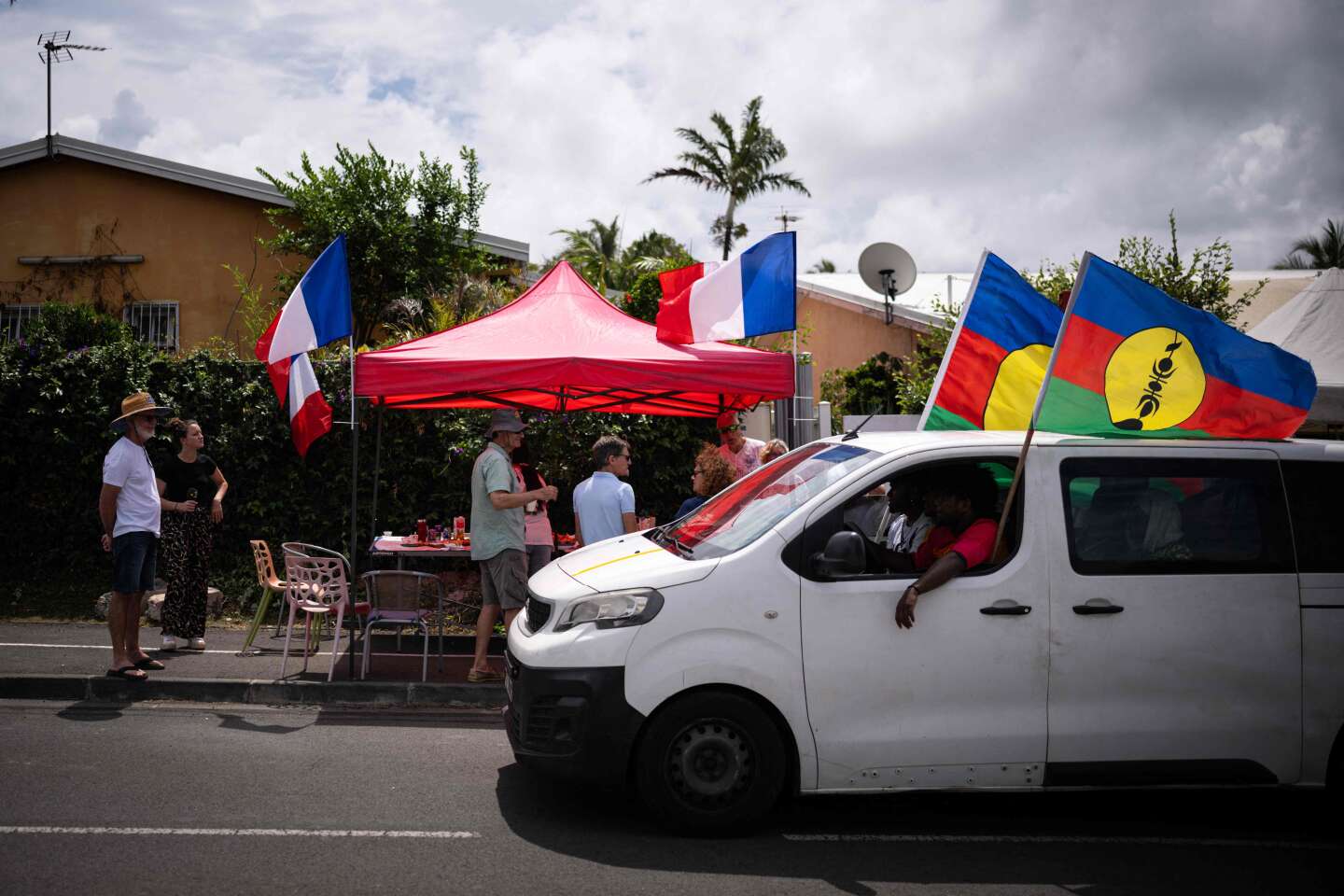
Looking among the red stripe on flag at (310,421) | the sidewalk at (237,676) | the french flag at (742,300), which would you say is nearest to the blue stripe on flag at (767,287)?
the french flag at (742,300)

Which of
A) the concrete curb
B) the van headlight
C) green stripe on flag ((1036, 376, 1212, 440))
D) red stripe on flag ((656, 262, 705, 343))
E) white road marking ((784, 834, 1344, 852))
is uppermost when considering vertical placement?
red stripe on flag ((656, 262, 705, 343))

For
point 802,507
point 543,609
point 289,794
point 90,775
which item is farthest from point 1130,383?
point 90,775

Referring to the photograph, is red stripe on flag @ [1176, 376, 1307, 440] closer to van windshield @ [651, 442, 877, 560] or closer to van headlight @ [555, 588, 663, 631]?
van windshield @ [651, 442, 877, 560]

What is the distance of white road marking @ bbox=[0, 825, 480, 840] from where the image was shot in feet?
16.6

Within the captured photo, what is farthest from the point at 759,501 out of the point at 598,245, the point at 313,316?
the point at 598,245

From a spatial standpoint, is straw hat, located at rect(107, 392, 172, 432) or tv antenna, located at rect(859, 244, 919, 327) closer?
straw hat, located at rect(107, 392, 172, 432)

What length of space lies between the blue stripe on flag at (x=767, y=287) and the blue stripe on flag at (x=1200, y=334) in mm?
3346

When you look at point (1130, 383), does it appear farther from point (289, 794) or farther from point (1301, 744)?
point (289, 794)

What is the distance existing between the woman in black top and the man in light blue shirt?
3.39 m

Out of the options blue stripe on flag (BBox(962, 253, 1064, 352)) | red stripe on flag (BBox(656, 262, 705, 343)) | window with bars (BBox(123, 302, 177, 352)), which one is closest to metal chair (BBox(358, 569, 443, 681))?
red stripe on flag (BBox(656, 262, 705, 343))

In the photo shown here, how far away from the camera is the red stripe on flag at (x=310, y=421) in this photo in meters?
9.86

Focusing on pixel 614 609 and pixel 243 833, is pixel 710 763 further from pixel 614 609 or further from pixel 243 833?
pixel 243 833

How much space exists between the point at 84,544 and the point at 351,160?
7.54m

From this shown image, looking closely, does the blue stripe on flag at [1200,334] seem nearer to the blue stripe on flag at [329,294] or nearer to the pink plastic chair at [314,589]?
the pink plastic chair at [314,589]
